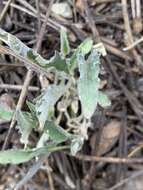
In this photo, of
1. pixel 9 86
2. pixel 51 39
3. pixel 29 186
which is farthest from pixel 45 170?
pixel 51 39

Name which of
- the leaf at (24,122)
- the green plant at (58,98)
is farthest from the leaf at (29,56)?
the leaf at (24,122)

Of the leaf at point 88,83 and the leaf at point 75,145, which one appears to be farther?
the leaf at point 75,145

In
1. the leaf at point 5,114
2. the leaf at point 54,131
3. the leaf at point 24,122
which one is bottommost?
the leaf at point 54,131

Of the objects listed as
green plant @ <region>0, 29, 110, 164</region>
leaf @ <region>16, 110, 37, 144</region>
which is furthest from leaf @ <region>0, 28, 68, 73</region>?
leaf @ <region>16, 110, 37, 144</region>

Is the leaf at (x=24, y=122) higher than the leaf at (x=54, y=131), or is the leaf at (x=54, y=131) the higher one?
the leaf at (x=24, y=122)

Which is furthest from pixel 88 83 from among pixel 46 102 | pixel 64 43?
pixel 64 43

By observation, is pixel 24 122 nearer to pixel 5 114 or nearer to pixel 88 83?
pixel 5 114

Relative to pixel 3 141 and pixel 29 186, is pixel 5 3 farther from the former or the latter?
pixel 29 186

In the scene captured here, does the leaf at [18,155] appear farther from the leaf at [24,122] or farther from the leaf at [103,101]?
the leaf at [103,101]
